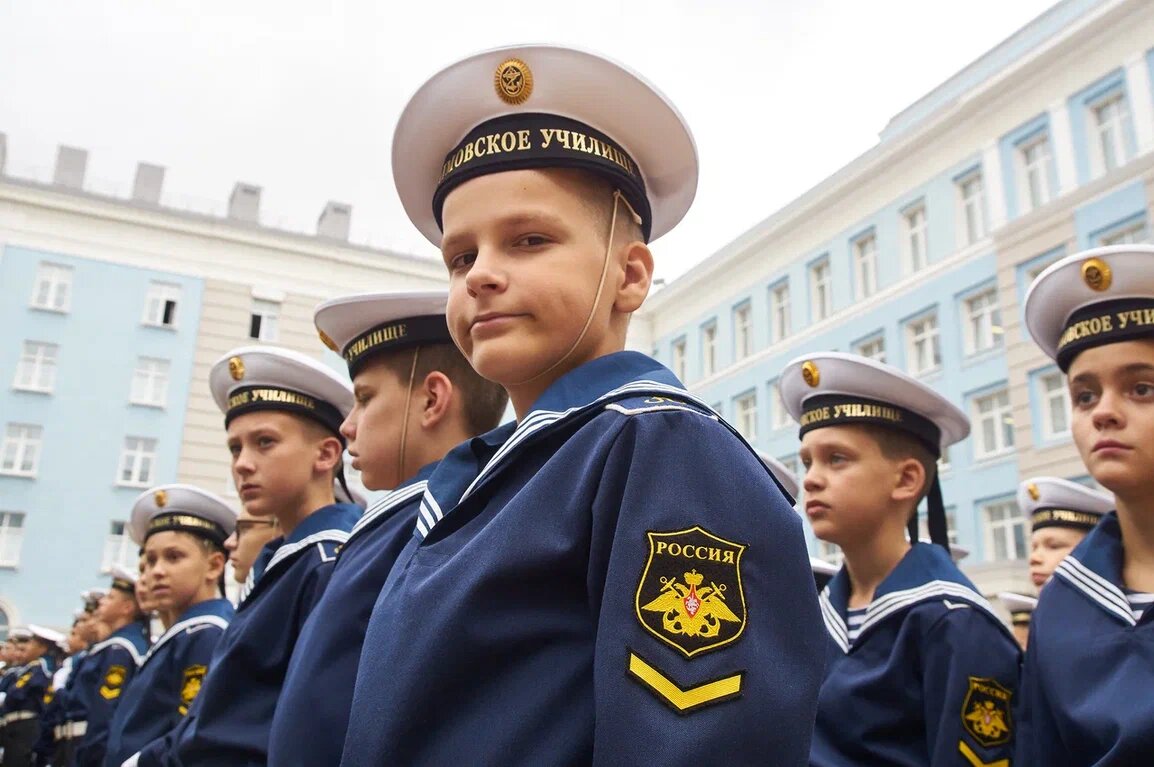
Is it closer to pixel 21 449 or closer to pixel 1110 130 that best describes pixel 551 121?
pixel 1110 130

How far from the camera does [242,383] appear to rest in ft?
13.9

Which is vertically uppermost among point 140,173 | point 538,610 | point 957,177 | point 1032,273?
point 140,173

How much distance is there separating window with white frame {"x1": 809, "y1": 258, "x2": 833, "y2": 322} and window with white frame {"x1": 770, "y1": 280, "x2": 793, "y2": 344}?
927 mm

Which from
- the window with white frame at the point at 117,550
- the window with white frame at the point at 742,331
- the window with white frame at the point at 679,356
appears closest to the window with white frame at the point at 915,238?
the window with white frame at the point at 742,331

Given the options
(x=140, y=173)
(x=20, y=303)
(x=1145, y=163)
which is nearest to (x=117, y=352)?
(x=20, y=303)

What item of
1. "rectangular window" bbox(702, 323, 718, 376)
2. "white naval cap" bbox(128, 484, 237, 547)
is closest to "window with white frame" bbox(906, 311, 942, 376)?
"rectangular window" bbox(702, 323, 718, 376)

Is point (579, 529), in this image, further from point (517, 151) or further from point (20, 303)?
point (20, 303)

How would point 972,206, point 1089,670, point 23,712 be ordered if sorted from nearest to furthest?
point 1089,670
point 23,712
point 972,206

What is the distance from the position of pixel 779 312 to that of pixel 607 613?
25.6m

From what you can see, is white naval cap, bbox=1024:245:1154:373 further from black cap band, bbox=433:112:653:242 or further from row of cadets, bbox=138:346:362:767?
row of cadets, bbox=138:346:362:767

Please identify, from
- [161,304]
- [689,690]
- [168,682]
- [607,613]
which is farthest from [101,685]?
[161,304]

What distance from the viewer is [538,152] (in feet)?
6.55

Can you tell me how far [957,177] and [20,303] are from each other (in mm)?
22615

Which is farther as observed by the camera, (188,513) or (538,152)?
(188,513)
